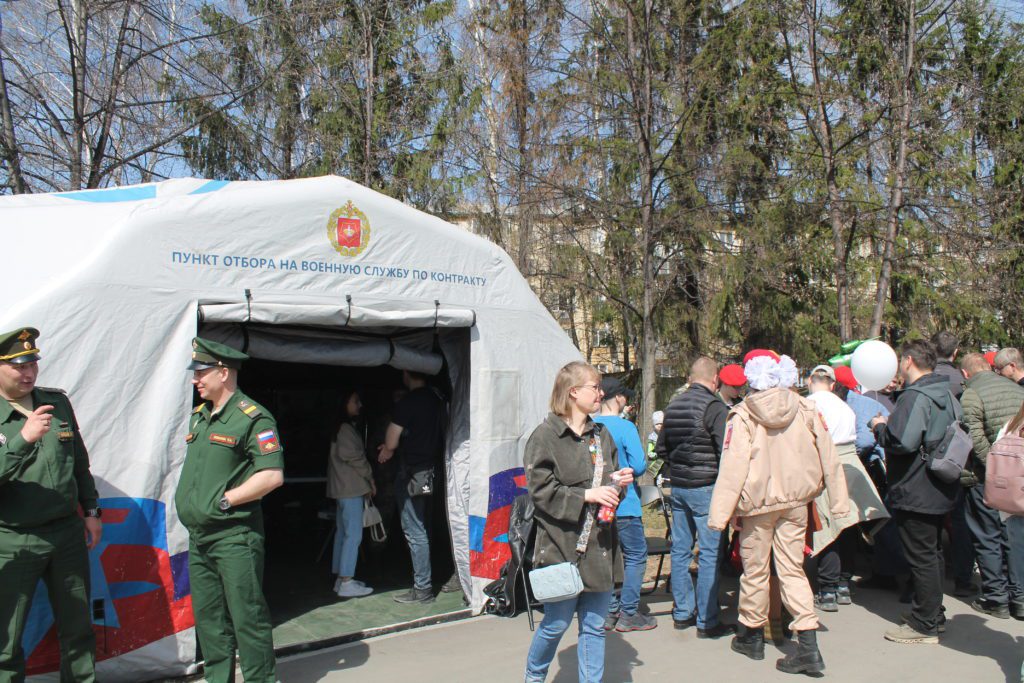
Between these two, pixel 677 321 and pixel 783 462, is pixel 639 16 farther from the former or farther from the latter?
pixel 783 462

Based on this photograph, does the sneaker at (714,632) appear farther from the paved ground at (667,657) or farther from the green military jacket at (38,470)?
the green military jacket at (38,470)

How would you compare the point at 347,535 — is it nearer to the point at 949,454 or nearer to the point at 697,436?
the point at 697,436

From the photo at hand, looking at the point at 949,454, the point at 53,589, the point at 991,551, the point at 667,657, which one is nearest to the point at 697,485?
the point at 667,657

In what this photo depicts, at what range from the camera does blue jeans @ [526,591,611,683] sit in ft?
12.2

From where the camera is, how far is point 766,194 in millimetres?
13023

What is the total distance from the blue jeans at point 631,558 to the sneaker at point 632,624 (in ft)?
0.10

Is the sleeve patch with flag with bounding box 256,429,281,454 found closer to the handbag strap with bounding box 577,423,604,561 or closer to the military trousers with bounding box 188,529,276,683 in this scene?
the military trousers with bounding box 188,529,276,683

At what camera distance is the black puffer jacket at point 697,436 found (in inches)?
208

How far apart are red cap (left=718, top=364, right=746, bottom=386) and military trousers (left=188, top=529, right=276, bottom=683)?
11.0 feet

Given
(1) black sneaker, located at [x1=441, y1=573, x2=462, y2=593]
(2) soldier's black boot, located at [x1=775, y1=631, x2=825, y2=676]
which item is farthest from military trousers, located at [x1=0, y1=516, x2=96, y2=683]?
(2) soldier's black boot, located at [x1=775, y1=631, x2=825, y2=676]

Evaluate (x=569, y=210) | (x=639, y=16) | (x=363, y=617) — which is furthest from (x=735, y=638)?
(x=639, y=16)

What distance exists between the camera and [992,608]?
5770mm

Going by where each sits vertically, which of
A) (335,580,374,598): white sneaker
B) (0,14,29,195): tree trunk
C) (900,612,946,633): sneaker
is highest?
(0,14,29,195): tree trunk

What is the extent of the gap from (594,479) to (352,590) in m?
3.49
